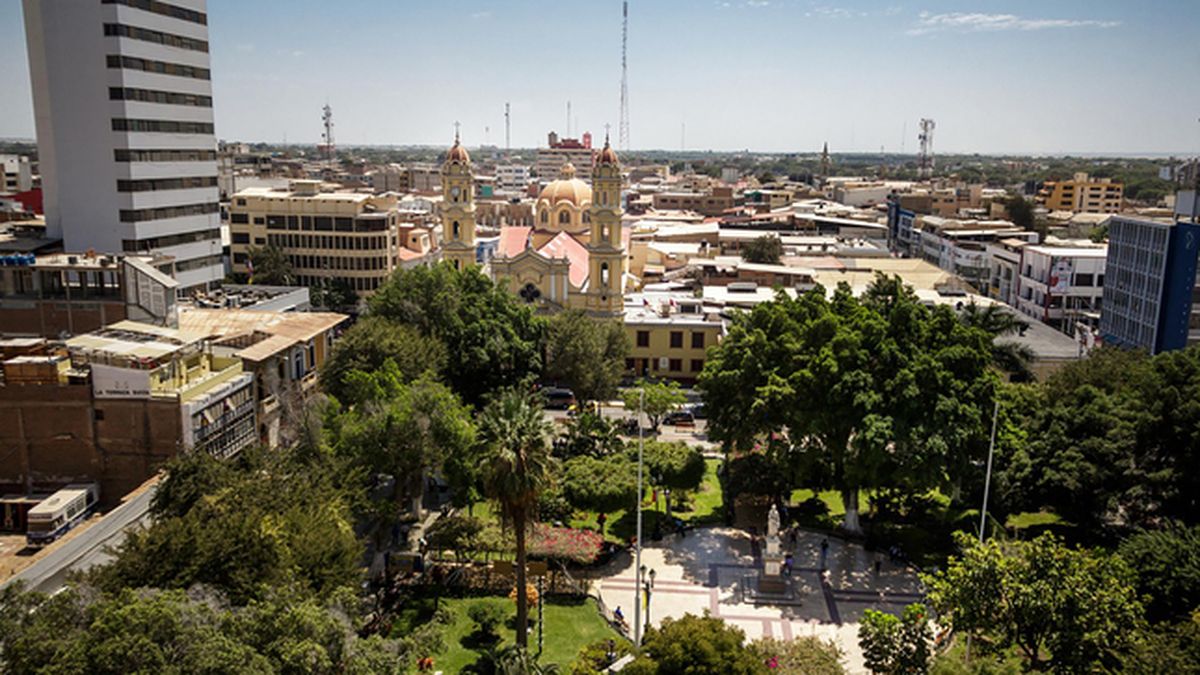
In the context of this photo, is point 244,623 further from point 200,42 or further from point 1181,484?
point 200,42

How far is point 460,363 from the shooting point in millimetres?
49625

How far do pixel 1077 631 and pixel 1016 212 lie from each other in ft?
410

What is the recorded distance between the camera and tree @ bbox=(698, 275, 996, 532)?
35.9 m

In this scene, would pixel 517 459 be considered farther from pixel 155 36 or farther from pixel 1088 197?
pixel 1088 197

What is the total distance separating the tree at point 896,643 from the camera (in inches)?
948

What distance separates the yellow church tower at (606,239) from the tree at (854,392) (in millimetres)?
26156

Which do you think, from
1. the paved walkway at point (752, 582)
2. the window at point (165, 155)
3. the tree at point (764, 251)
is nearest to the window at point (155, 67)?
the window at point (165, 155)

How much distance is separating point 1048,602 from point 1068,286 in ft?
212

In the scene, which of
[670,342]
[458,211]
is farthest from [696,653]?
[458,211]

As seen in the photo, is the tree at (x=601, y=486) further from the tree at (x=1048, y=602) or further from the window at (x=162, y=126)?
the window at (x=162, y=126)

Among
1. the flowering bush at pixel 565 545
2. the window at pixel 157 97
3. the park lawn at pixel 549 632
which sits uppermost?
the window at pixel 157 97

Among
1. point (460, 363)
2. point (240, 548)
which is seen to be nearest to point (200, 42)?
point (460, 363)

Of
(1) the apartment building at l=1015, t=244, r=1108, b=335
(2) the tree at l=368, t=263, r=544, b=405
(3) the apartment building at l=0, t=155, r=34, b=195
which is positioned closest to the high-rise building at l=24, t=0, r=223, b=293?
(2) the tree at l=368, t=263, r=544, b=405

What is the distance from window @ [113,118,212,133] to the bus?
3183cm
